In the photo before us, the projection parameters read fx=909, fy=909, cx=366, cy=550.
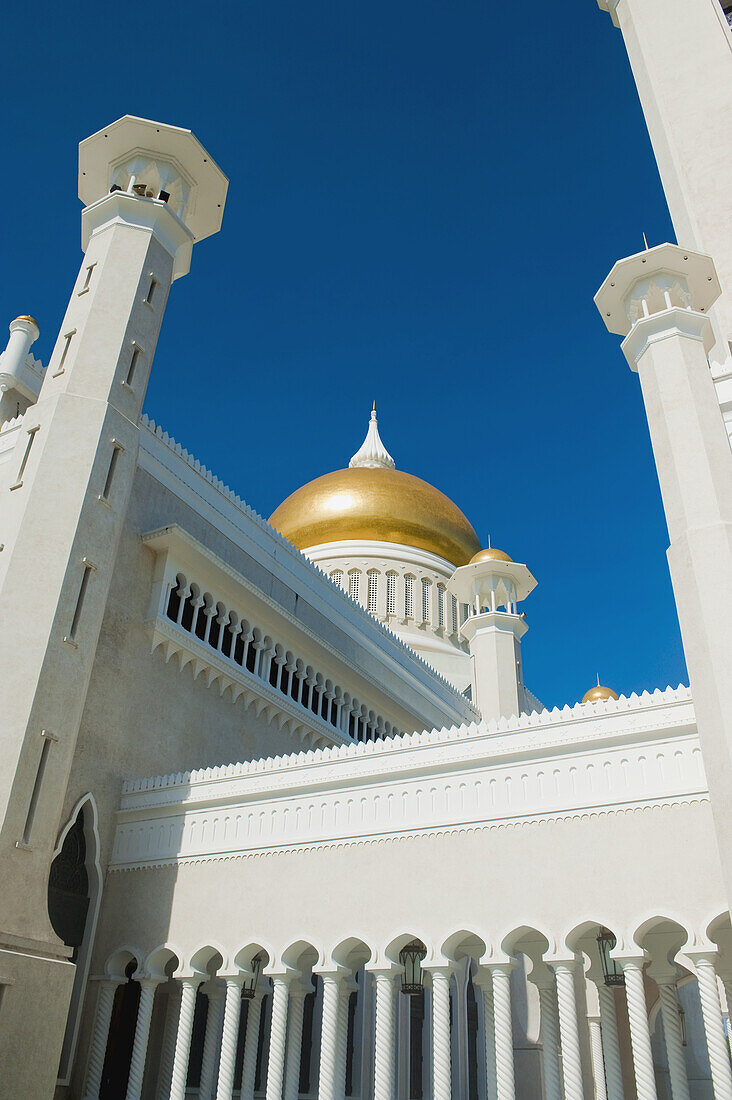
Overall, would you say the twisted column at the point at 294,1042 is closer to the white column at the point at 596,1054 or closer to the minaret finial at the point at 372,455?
the white column at the point at 596,1054

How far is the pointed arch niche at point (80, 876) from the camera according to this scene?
1142 centimetres

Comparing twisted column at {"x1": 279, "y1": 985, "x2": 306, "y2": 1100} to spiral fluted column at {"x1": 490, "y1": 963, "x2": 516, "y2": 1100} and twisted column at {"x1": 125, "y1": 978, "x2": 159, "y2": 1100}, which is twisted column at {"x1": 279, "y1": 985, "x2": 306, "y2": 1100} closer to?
twisted column at {"x1": 125, "y1": 978, "x2": 159, "y2": 1100}

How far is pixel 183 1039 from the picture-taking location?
1071 centimetres

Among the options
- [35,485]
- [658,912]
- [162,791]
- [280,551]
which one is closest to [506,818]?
[658,912]

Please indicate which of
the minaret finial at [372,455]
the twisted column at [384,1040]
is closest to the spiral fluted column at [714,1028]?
the twisted column at [384,1040]

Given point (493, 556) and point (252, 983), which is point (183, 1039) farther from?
point (493, 556)

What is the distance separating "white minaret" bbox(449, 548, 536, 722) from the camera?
22.1 m

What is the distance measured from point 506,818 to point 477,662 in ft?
42.1

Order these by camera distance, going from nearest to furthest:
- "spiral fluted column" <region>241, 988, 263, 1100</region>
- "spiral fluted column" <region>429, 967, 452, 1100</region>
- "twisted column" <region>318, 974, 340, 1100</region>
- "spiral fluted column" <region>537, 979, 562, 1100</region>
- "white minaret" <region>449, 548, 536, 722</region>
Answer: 1. "spiral fluted column" <region>429, 967, 452, 1100</region>
2. "spiral fluted column" <region>537, 979, 562, 1100</region>
3. "twisted column" <region>318, 974, 340, 1100</region>
4. "spiral fluted column" <region>241, 988, 263, 1100</region>
5. "white minaret" <region>449, 548, 536, 722</region>

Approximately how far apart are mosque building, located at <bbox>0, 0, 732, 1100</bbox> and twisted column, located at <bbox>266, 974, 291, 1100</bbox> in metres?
0.07

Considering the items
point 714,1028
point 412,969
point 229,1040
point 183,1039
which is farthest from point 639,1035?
point 183,1039

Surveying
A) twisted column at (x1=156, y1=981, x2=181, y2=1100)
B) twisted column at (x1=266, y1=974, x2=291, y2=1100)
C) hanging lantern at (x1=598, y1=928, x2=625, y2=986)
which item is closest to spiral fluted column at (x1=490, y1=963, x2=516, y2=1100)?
hanging lantern at (x1=598, y1=928, x2=625, y2=986)

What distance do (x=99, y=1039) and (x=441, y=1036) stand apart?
465cm

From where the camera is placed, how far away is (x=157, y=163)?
49.2 ft
